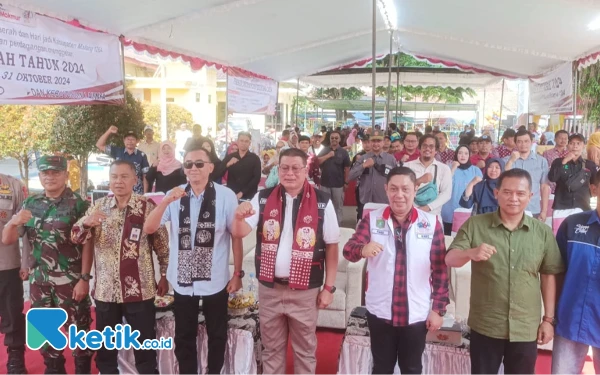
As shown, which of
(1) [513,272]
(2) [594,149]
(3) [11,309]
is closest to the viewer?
(1) [513,272]

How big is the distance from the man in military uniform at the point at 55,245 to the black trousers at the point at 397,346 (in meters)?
1.77

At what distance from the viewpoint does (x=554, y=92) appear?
790cm

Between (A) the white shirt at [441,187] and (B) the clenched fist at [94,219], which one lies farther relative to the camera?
(A) the white shirt at [441,187]

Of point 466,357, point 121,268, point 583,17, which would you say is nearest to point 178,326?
point 121,268

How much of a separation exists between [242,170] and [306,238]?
3188 mm

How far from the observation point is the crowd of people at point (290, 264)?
2.12m

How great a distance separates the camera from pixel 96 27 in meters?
4.62

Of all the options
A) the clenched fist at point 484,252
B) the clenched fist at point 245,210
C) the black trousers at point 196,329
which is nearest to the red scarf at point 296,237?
the clenched fist at point 245,210

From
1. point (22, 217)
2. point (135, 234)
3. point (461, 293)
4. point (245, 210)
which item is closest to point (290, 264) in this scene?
point (245, 210)

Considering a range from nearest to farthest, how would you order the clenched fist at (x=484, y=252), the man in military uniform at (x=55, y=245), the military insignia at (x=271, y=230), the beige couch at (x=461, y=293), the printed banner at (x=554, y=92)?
the clenched fist at (x=484, y=252) < the military insignia at (x=271, y=230) < the man in military uniform at (x=55, y=245) < the beige couch at (x=461, y=293) < the printed banner at (x=554, y=92)

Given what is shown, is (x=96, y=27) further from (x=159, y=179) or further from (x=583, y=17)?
(x=583, y=17)

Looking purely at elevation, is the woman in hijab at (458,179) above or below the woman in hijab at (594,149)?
below

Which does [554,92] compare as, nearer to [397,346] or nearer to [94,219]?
[397,346]

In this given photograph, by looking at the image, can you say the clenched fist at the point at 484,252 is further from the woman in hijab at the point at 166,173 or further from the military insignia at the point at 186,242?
the woman in hijab at the point at 166,173
